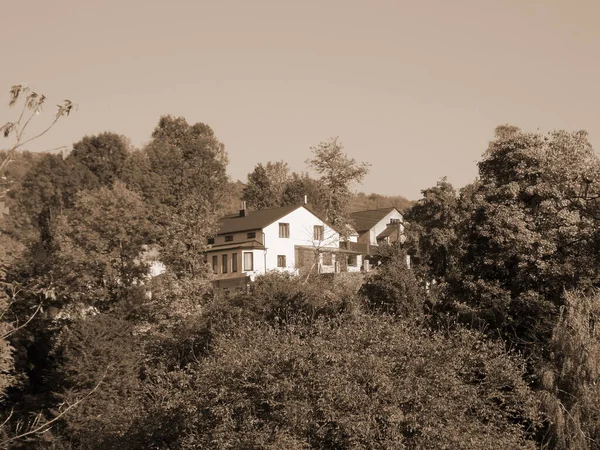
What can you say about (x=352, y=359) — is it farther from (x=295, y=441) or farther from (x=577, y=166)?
(x=577, y=166)

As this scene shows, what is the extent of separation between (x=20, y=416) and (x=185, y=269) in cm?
1421

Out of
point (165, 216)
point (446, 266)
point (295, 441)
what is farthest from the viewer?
point (165, 216)

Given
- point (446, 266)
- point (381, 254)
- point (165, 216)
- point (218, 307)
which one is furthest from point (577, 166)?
point (165, 216)

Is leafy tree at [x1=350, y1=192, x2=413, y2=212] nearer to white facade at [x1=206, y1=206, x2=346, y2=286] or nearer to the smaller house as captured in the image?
the smaller house

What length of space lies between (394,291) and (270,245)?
31.4 m

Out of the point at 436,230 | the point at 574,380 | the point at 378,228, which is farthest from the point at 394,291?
the point at 378,228


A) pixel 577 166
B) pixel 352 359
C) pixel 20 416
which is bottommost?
pixel 20 416

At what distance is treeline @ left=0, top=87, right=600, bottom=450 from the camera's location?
1073 inches

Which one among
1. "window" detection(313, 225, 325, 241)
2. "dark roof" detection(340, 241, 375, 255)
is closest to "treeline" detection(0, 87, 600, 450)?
"window" detection(313, 225, 325, 241)

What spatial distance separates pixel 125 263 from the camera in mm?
55938

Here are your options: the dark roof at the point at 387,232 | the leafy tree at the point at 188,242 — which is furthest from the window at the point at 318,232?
the leafy tree at the point at 188,242

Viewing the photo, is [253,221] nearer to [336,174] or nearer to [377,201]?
[336,174]

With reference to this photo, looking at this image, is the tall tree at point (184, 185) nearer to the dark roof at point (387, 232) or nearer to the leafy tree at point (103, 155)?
the leafy tree at point (103, 155)

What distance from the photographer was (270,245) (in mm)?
75000
